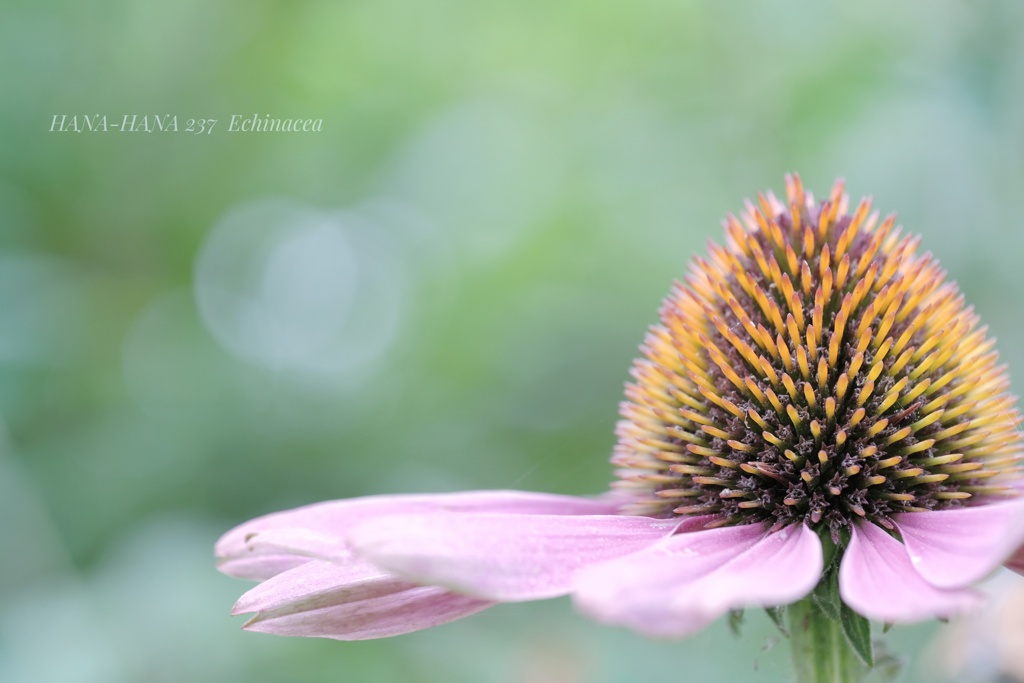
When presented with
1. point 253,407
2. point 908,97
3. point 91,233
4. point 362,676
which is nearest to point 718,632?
point 362,676

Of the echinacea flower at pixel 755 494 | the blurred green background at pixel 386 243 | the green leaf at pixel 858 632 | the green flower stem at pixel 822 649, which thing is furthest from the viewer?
the blurred green background at pixel 386 243

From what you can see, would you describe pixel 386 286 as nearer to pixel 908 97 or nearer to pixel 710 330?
pixel 908 97

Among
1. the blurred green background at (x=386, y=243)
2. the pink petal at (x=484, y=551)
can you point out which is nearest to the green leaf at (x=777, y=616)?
the pink petal at (x=484, y=551)

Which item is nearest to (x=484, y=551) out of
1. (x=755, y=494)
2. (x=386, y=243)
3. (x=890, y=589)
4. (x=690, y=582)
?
(x=690, y=582)

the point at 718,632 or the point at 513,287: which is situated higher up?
the point at 513,287

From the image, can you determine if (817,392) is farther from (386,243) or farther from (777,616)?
(386,243)

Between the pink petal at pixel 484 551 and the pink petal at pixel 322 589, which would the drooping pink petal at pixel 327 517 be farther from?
the pink petal at pixel 484 551

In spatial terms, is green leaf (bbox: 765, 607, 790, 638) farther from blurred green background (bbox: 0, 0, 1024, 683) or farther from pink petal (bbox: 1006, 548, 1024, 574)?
blurred green background (bbox: 0, 0, 1024, 683)
